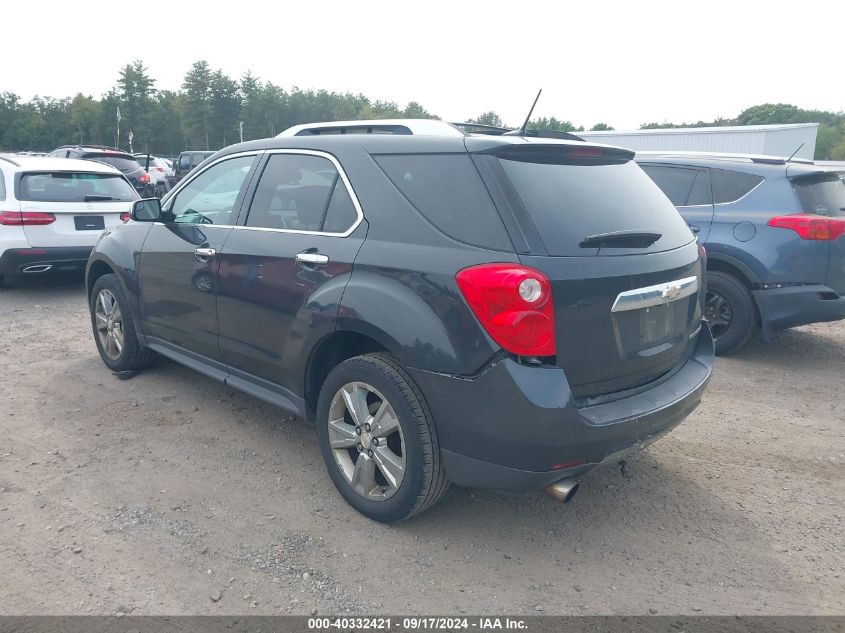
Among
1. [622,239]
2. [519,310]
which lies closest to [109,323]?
[519,310]

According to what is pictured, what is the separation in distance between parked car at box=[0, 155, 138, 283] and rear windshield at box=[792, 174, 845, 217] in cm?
754

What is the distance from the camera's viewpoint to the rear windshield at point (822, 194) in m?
5.63

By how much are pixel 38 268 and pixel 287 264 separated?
563cm

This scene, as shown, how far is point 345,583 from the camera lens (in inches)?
111

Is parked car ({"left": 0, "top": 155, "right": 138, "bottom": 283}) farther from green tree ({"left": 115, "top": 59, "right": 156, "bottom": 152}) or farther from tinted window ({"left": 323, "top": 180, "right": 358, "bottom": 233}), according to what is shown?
green tree ({"left": 115, "top": 59, "right": 156, "bottom": 152})

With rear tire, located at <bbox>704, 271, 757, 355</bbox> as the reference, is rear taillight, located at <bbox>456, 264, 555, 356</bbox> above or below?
above

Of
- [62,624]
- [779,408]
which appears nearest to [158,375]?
[62,624]

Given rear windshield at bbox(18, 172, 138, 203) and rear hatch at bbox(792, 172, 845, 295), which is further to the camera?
rear windshield at bbox(18, 172, 138, 203)

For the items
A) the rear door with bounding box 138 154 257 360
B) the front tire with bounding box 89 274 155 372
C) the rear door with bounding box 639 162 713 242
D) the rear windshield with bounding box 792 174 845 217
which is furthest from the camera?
the rear door with bounding box 639 162 713 242

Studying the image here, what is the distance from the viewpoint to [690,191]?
640 centimetres

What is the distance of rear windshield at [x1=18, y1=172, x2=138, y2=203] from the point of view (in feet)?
25.4

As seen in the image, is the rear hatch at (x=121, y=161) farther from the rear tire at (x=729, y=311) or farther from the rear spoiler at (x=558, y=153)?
the rear spoiler at (x=558, y=153)

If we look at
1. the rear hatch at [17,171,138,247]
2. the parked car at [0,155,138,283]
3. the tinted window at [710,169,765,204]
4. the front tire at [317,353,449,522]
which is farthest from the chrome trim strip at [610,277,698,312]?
the parked car at [0,155,138,283]

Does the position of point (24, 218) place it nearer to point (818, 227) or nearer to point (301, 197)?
point (301, 197)
